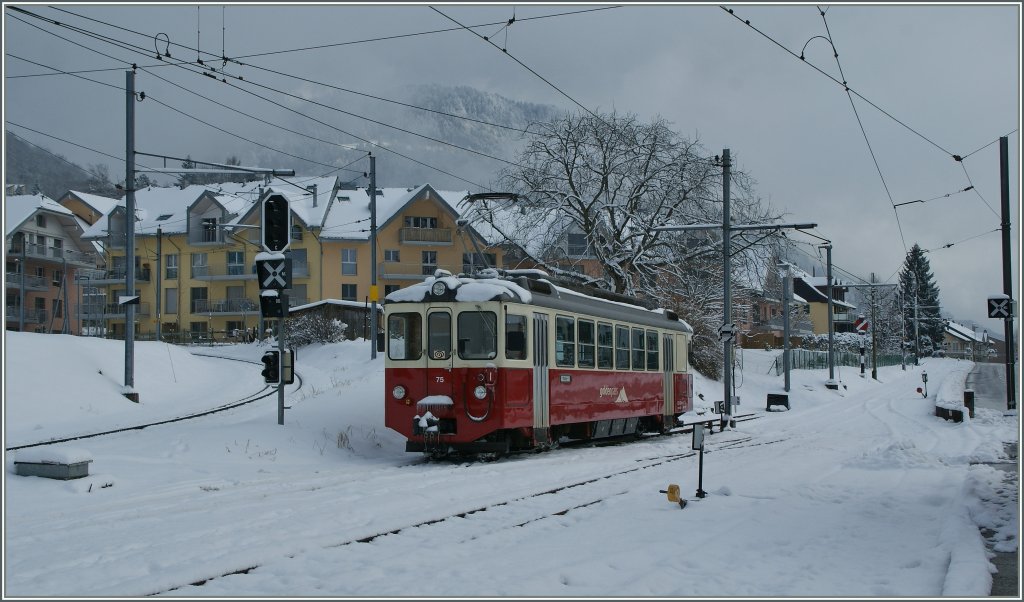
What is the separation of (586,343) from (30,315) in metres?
46.9

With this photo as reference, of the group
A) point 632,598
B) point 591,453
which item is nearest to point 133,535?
point 632,598

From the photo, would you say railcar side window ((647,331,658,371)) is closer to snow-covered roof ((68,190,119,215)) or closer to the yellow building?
the yellow building

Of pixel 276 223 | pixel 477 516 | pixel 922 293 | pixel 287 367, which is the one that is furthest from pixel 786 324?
pixel 922 293

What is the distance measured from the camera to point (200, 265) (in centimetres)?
6138

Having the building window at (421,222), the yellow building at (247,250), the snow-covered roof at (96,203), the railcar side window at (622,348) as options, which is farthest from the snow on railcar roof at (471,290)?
the snow-covered roof at (96,203)

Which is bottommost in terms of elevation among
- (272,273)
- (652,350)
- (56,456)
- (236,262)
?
(56,456)

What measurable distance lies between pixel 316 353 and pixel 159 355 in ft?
27.3

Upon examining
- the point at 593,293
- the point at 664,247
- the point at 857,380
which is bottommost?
the point at 857,380

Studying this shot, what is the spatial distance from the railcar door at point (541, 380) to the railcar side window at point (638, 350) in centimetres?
426

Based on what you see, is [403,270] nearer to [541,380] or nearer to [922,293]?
[541,380]

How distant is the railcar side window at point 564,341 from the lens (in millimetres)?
16031

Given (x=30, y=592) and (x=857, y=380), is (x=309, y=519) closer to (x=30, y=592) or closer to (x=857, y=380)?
(x=30, y=592)

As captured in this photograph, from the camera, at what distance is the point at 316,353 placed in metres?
38.4

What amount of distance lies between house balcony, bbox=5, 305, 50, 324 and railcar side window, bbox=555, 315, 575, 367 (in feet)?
150
